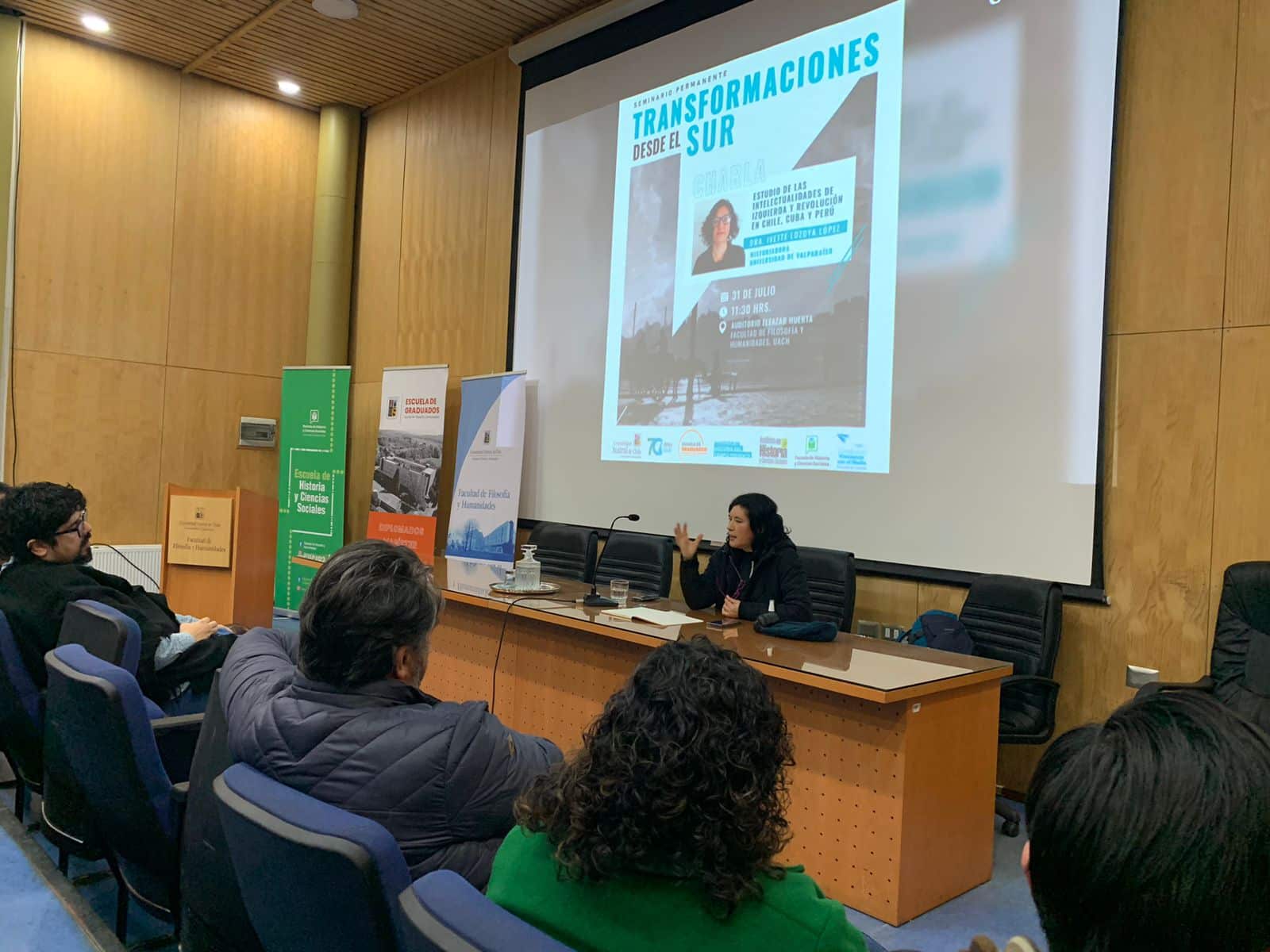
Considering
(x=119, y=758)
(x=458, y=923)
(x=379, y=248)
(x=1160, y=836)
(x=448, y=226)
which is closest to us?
(x=1160, y=836)

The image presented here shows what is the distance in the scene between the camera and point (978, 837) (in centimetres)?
274

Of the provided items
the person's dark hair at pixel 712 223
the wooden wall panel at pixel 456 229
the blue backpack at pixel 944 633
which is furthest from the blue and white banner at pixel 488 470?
the blue backpack at pixel 944 633

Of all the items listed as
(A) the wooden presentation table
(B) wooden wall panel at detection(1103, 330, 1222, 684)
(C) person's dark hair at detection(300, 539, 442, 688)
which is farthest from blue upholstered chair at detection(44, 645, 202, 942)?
(B) wooden wall panel at detection(1103, 330, 1222, 684)

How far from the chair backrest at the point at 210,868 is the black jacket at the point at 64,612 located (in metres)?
0.85

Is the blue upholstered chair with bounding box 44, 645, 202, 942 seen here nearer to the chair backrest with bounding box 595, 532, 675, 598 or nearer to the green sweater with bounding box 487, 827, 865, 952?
the green sweater with bounding box 487, 827, 865, 952

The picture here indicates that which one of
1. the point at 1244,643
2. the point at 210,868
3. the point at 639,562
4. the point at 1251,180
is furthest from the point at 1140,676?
the point at 210,868

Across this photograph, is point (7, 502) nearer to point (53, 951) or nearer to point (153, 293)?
point (53, 951)

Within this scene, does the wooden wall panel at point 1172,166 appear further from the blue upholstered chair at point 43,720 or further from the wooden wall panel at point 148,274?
the wooden wall panel at point 148,274

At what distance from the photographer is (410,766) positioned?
4.16 feet

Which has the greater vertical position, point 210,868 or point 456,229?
point 456,229

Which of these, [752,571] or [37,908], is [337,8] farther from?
[37,908]

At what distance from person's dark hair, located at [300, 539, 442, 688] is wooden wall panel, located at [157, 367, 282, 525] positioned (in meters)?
5.99

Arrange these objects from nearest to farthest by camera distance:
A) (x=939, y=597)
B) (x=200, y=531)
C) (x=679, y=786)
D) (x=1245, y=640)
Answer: (x=679, y=786)
(x=1245, y=640)
(x=939, y=597)
(x=200, y=531)

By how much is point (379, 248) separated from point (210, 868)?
250 inches
